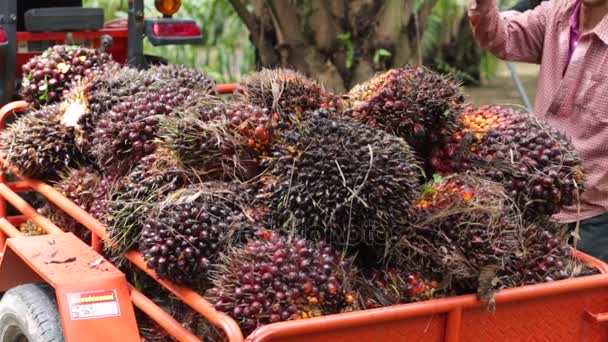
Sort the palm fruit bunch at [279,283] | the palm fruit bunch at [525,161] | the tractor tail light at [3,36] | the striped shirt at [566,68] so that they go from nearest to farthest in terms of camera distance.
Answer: the palm fruit bunch at [279,283] → the palm fruit bunch at [525,161] → the striped shirt at [566,68] → the tractor tail light at [3,36]

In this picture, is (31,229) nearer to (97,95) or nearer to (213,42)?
(97,95)

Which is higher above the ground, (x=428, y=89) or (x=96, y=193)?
(x=428, y=89)

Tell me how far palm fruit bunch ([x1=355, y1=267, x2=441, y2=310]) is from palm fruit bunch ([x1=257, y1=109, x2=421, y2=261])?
10cm

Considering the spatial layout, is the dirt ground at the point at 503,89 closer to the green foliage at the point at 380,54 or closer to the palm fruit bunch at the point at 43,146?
the green foliage at the point at 380,54

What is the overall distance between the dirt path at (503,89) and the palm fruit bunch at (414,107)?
637 cm

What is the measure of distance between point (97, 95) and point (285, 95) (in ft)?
2.56

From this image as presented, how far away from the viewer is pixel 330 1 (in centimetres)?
538

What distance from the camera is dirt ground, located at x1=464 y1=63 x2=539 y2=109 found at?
388 inches

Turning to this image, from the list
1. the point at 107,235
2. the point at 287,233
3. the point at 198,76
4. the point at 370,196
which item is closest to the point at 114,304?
the point at 107,235

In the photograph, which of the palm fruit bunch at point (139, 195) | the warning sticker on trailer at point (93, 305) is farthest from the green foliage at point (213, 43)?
the warning sticker on trailer at point (93, 305)

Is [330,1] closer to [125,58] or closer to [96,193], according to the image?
[125,58]

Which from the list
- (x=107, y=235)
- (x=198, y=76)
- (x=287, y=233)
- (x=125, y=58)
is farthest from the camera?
(x=125, y=58)

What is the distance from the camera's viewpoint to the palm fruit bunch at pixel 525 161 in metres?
3.03

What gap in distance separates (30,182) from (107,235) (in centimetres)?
82
